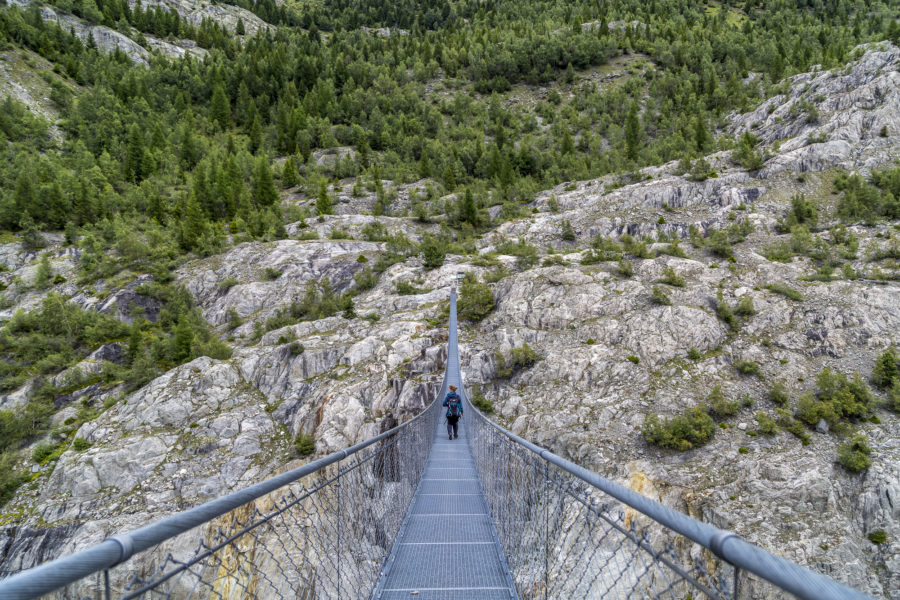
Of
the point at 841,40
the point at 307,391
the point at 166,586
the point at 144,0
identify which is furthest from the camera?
the point at 144,0

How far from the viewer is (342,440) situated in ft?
45.4

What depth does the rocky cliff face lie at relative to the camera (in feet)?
30.2

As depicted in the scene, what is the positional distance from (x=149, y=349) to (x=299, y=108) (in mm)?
42910

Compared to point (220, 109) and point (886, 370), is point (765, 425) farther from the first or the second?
point (220, 109)

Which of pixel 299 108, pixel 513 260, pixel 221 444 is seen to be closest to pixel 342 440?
pixel 221 444

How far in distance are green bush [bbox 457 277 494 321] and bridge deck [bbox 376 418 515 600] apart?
11116 millimetres

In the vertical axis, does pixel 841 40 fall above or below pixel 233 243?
above

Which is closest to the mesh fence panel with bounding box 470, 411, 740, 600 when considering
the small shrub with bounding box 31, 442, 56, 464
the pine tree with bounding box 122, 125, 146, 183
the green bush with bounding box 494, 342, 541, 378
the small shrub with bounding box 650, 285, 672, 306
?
the green bush with bounding box 494, 342, 541, 378

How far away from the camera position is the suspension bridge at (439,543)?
1229 millimetres

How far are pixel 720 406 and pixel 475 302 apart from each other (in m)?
9.97

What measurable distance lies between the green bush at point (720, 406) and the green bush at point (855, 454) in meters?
2.33

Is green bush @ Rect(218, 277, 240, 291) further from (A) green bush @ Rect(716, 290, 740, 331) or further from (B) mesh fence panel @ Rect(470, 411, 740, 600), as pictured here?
(A) green bush @ Rect(716, 290, 740, 331)

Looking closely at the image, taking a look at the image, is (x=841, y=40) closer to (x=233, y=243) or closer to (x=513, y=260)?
(x=513, y=260)

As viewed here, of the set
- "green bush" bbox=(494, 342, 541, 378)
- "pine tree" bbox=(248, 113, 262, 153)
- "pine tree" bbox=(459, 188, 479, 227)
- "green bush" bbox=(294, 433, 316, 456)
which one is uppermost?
"pine tree" bbox=(248, 113, 262, 153)
